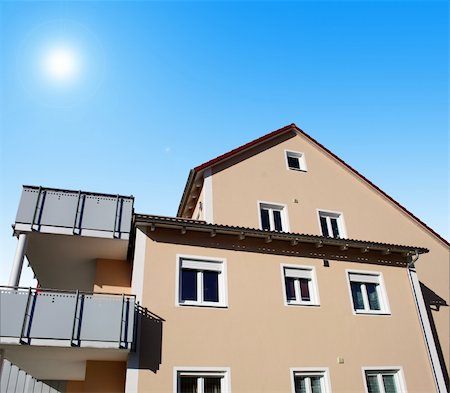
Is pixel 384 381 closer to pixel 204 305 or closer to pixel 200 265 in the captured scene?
pixel 204 305

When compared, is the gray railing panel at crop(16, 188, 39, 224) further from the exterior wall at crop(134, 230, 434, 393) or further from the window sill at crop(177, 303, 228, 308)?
the window sill at crop(177, 303, 228, 308)

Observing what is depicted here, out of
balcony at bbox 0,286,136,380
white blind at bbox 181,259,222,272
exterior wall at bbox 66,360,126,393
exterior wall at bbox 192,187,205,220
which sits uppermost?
exterior wall at bbox 192,187,205,220

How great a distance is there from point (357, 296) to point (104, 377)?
8905 mm

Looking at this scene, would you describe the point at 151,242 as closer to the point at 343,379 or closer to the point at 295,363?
the point at 295,363

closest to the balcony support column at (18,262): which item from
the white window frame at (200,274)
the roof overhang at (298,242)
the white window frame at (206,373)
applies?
the roof overhang at (298,242)

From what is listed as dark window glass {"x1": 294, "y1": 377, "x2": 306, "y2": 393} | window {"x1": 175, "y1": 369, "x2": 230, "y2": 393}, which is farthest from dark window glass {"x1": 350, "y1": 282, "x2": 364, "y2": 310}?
window {"x1": 175, "y1": 369, "x2": 230, "y2": 393}

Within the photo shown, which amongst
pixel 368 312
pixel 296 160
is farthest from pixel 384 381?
pixel 296 160

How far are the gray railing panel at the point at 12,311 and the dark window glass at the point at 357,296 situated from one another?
1040cm

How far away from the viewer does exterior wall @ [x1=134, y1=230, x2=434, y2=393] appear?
11.0m

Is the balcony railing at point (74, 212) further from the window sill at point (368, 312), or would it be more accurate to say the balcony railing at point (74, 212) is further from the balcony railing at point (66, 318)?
the window sill at point (368, 312)

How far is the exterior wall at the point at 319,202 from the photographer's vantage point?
49.2 ft

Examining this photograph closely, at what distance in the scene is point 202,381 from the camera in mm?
10680

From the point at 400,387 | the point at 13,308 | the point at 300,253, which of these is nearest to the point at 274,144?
the point at 300,253

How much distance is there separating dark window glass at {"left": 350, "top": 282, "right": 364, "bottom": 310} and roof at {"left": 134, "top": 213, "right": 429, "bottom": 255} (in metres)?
1.37
